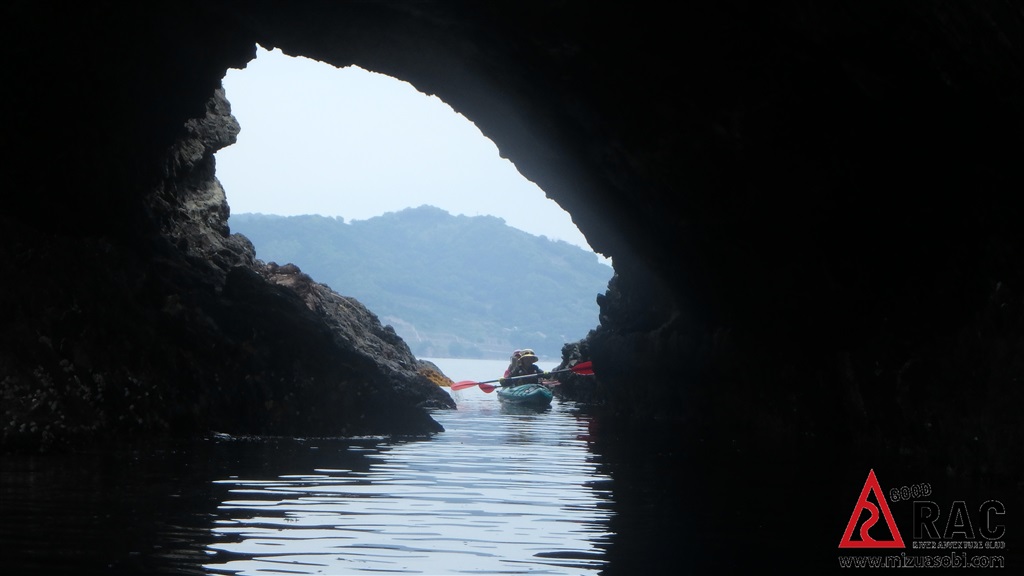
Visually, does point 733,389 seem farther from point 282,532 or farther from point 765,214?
point 282,532

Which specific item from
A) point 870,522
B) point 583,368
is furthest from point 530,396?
point 870,522

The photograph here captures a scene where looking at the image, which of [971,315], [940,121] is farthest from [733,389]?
[940,121]

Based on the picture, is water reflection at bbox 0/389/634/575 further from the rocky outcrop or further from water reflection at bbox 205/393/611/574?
the rocky outcrop

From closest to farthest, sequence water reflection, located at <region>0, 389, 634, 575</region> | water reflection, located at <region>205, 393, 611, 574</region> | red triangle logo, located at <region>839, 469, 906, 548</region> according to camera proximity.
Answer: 1. water reflection, located at <region>0, 389, 634, 575</region>
2. water reflection, located at <region>205, 393, 611, 574</region>
3. red triangle logo, located at <region>839, 469, 906, 548</region>

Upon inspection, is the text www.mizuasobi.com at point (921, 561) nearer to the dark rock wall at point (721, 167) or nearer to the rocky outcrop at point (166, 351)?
the dark rock wall at point (721, 167)

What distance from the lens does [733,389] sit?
20922 millimetres

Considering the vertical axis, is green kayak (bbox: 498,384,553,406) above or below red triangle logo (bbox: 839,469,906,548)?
above

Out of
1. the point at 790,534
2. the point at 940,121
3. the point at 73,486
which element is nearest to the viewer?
the point at 790,534

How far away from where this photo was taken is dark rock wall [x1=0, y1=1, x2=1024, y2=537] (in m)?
11.6

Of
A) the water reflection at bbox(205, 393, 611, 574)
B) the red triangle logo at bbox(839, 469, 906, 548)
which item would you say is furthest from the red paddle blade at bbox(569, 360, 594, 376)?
the red triangle logo at bbox(839, 469, 906, 548)

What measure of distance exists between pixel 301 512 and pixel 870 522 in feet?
15.2

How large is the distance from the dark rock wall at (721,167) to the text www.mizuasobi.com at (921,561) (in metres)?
4.89

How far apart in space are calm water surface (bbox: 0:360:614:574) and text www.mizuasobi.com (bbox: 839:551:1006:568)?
1.64 m

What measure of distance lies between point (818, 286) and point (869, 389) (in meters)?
1.75
